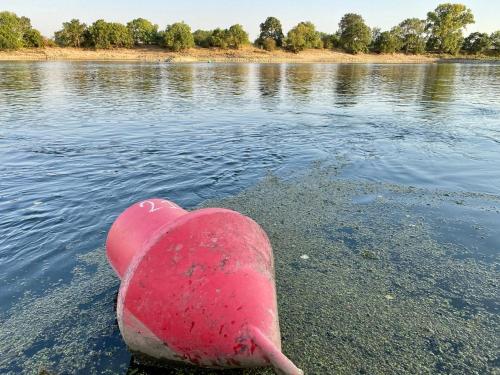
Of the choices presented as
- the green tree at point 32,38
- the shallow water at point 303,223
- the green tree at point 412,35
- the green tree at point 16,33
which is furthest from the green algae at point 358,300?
the green tree at point 412,35

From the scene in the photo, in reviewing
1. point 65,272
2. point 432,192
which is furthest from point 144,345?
point 432,192

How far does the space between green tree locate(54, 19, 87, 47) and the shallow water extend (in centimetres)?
9282

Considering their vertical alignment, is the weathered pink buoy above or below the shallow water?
above

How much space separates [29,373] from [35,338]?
45 centimetres

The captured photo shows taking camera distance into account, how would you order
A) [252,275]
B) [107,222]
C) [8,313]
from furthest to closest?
[107,222]
[8,313]
[252,275]

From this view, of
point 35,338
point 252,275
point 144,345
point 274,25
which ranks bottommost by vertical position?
point 35,338

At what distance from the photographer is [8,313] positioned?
12.8 feet

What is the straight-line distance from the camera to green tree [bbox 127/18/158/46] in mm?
104000

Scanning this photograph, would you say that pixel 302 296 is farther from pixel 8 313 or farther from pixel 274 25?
pixel 274 25

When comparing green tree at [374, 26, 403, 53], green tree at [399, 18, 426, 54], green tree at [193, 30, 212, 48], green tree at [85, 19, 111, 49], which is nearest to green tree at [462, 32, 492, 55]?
green tree at [399, 18, 426, 54]

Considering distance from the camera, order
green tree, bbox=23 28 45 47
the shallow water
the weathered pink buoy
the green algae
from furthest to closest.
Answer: green tree, bbox=23 28 45 47 < the shallow water < the green algae < the weathered pink buoy

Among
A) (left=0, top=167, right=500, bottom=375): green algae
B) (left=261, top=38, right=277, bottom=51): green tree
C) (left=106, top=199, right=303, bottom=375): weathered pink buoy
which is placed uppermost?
(left=261, top=38, right=277, bottom=51): green tree

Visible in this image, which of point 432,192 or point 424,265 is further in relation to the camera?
point 432,192

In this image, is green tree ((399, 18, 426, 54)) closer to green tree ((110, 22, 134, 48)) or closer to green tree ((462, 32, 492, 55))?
green tree ((462, 32, 492, 55))
